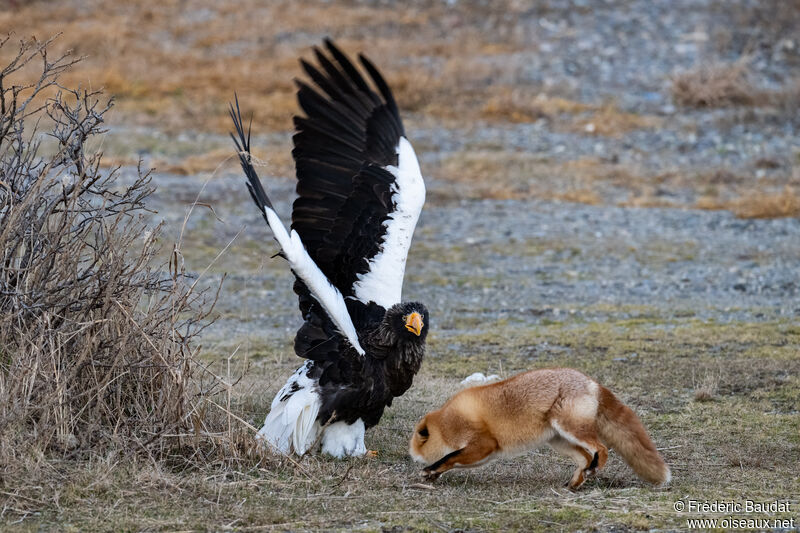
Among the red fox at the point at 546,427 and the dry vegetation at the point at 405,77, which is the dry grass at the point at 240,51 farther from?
the red fox at the point at 546,427

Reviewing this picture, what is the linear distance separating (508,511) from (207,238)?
8.86 m

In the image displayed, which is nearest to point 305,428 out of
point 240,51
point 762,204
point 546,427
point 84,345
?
point 84,345

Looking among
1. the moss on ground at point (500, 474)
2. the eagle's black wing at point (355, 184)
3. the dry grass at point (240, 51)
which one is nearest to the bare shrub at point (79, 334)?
the moss on ground at point (500, 474)

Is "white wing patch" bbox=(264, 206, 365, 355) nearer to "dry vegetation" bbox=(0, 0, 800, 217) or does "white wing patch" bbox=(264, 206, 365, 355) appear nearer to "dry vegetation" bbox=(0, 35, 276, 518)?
"dry vegetation" bbox=(0, 35, 276, 518)

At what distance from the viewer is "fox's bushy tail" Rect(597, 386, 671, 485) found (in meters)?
5.47

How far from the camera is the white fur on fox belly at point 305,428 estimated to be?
20.8ft

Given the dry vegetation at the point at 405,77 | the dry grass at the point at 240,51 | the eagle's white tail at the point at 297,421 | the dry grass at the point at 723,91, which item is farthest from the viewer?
the dry grass at the point at 240,51

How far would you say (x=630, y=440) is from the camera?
5547 millimetres

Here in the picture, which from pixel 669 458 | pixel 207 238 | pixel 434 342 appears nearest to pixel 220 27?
pixel 207 238

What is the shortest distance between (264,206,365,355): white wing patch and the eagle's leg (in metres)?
0.48

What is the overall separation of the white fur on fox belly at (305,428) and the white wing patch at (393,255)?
27.6 inches

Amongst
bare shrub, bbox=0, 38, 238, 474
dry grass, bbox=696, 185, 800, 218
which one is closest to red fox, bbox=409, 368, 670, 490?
bare shrub, bbox=0, 38, 238, 474

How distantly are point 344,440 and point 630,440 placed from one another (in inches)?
70.7

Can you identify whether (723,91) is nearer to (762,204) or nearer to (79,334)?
(762,204)
